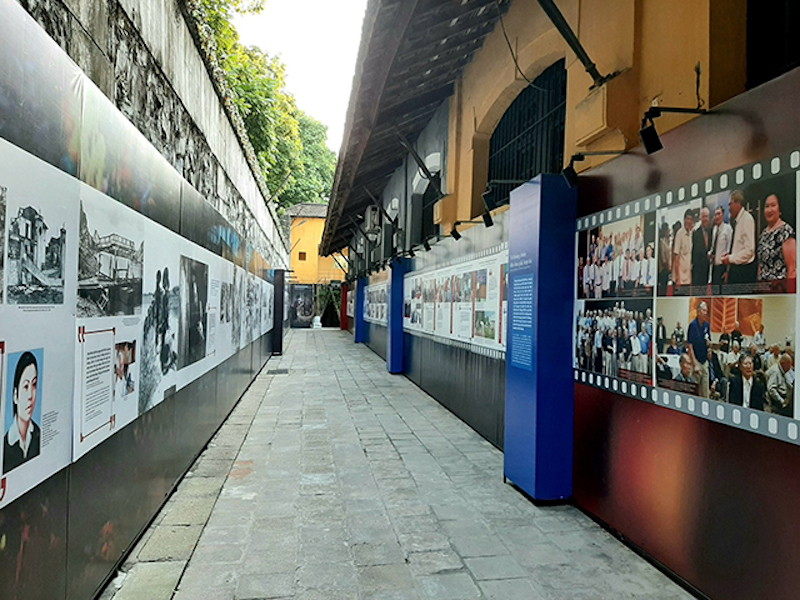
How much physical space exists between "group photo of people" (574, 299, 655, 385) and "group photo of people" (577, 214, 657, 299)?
9cm

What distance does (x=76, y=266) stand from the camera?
2252mm

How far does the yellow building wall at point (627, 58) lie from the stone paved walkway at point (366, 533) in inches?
107

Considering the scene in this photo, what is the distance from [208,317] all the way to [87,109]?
310cm

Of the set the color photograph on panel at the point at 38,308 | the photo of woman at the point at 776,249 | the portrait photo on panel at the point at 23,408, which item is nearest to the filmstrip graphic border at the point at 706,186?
the photo of woman at the point at 776,249

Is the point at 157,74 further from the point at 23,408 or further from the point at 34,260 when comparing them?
the point at 23,408

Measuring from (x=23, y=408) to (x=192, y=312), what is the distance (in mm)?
2704

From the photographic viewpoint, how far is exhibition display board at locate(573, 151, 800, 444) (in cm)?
236

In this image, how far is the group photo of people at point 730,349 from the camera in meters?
2.34

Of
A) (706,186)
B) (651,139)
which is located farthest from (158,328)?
(706,186)

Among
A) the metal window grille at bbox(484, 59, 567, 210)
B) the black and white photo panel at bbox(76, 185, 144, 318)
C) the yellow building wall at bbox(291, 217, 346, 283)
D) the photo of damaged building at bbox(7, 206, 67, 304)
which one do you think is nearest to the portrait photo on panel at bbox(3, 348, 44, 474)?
the photo of damaged building at bbox(7, 206, 67, 304)

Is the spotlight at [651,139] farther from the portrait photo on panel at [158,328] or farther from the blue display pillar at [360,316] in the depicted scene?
Result: the blue display pillar at [360,316]

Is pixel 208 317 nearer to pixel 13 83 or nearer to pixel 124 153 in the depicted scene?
pixel 124 153

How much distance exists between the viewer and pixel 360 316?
2111cm

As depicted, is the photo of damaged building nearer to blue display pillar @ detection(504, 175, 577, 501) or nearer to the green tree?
blue display pillar @ detection(504, 175, 577, 501)
